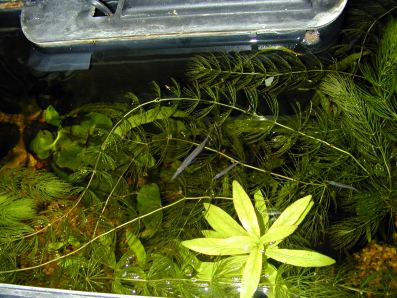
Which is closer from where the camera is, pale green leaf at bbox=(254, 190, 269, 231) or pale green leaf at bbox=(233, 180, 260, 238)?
pale green leaf at bbox=(233, 180, 260, 238)

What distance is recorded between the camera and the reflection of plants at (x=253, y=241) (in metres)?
1.62

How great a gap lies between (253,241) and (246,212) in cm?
13

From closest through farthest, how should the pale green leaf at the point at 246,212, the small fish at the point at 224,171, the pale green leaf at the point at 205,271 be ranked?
the pale green leaf at the point at 246,212 < the pale green leaf at the point at 205,271 < the small fish at the point at 224,171

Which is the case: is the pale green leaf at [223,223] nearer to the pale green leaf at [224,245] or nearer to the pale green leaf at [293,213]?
the pale green leaf at [224,245]

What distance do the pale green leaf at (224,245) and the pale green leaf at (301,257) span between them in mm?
113

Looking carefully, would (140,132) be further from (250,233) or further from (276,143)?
(250,233)

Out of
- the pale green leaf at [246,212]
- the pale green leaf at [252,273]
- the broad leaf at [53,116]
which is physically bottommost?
the pale green leaf at [252,273]

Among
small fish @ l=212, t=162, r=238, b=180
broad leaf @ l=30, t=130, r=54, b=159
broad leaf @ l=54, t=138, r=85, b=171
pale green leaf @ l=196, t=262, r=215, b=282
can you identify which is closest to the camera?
pale green leaf @ l=196, t=262, r=215, b=282

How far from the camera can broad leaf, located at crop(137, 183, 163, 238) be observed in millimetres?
2089

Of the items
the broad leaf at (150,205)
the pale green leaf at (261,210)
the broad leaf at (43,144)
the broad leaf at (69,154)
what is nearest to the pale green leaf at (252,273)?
the pale green leaf at (261,210)

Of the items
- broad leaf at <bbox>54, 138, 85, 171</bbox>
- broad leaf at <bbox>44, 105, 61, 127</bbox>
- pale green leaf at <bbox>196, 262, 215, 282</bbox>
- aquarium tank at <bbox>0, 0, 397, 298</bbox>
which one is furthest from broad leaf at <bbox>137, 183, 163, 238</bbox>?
broad leaf at <bbox>44, 105, 61, 127</bbox>

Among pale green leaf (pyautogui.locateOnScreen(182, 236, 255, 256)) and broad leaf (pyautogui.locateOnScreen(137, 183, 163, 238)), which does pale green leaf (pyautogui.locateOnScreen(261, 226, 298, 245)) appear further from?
broad leaf (pyautogui.locateOnScreen(137, 183, 163, 238))

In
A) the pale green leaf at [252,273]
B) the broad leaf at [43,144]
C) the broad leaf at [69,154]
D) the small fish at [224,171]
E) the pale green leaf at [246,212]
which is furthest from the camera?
the broad leaf at [43,144]

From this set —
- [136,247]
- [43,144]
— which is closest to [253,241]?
[136,247]
